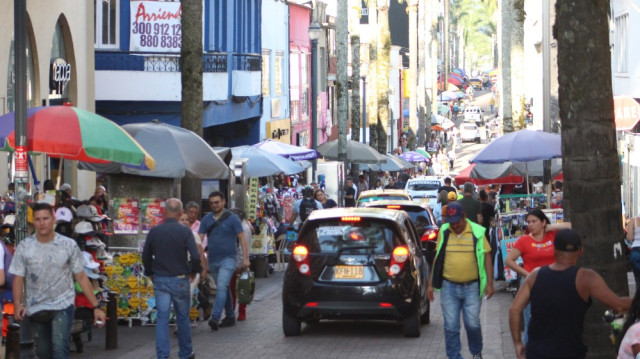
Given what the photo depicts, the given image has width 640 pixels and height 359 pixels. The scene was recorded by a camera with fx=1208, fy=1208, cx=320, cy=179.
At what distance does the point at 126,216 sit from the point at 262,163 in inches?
375

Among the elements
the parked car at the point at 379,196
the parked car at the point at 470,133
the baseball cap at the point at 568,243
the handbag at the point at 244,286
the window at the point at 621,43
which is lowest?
the handbag at the point at 244,286

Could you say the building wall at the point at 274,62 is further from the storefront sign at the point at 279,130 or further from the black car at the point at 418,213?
the black car at the point at 418,213

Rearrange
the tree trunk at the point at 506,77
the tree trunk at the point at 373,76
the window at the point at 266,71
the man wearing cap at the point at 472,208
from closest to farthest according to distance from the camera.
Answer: the man wearing cap at the point at 472,208 < the tree trunk at the point at 506,77 < the window at the point at 266,71 < the tree trunk at the point at 373,76

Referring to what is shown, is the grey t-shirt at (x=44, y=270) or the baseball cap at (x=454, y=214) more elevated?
the baseball cap at (x=454, y=214)

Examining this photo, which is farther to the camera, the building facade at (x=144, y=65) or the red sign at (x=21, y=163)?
the building facade at (x=144, y=65)

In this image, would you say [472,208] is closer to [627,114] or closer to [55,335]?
[627,114]

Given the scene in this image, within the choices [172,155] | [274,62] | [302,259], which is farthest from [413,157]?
[302,259]

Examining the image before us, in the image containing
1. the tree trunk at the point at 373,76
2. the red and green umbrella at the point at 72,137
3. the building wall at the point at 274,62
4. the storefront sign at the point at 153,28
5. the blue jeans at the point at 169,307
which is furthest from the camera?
the tree trunk at the point at 373,76

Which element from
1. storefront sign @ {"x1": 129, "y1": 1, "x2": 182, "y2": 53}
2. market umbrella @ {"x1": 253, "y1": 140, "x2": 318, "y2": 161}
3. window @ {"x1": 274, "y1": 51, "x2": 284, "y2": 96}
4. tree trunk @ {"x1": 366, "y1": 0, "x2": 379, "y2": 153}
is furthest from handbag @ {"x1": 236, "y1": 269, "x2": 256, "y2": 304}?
tree trunk @ {"x1": 366, "y1": 0, "x2": 379, "y2": 153}

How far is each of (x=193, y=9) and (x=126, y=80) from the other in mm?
9780

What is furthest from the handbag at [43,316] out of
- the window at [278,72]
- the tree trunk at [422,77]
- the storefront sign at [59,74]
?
the tree trunk at [422,77]

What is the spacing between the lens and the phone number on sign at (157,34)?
28.3m

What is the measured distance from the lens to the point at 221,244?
15.1 metres

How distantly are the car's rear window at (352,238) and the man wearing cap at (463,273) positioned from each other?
2375 millimetres
